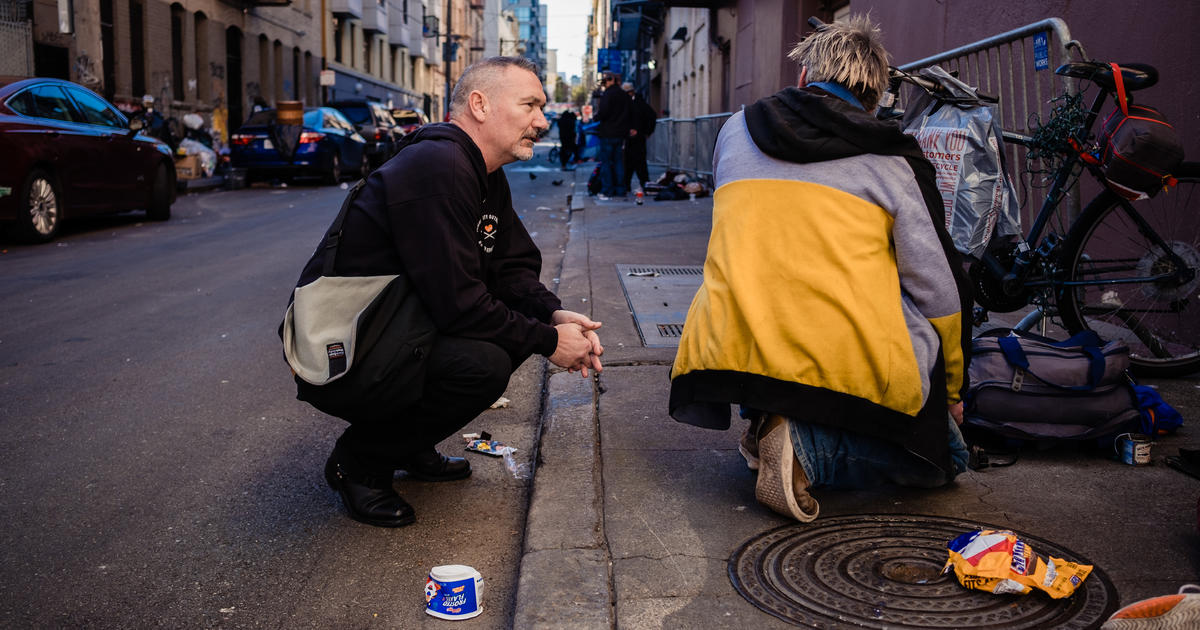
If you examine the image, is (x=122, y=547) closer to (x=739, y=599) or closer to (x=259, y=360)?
(x=739, y=599)

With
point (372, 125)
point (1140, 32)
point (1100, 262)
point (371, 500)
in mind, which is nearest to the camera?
point (371, 500)

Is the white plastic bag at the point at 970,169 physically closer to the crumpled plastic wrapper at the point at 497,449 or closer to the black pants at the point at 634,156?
the crumpled plastic wrapper at the point at 497,449

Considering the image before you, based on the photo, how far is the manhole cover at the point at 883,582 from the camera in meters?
2.53

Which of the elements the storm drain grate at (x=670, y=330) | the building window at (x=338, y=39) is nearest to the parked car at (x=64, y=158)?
the storm drain grate at (x=670, y=330)

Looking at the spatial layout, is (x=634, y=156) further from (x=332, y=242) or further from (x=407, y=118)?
(x=407, y=118)

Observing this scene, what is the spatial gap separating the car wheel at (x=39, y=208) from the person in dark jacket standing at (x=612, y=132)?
7623mm

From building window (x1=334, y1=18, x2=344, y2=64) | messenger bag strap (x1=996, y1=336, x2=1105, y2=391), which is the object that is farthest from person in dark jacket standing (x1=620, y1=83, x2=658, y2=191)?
building window (x1=334, y1=18, x2=344, y2=64)

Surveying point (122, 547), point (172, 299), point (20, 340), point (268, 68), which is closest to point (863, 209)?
point (122, 547)

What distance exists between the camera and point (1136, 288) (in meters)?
4.62

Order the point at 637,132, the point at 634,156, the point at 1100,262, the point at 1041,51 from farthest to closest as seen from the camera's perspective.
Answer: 1. the point at 634,156
2. the point at 637,132
3. the point at 1041,51
4. the point at 1100,262

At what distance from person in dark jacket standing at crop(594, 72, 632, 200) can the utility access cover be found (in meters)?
7.64

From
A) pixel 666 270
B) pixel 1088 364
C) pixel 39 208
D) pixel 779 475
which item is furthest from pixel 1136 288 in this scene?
pixel 39 208

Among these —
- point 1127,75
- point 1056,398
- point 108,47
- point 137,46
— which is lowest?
point 1056,398

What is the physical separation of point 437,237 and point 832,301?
1.14m
